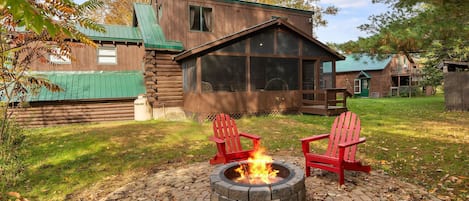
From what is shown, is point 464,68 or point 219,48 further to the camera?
point 464,68

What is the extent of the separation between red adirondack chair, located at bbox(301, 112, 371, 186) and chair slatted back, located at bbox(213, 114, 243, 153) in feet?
4.91

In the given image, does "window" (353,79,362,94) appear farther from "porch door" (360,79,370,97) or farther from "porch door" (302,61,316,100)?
"porch door" (302,61,316,100)

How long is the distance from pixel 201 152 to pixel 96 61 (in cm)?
1163

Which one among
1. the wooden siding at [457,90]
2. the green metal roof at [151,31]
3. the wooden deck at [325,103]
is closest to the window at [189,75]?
the green metal roof at [151,31]

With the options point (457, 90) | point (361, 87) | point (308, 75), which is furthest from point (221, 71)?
point (361, 87)

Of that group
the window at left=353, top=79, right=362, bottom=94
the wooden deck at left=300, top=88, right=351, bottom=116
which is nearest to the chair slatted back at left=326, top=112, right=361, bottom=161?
the wooden deck at left=300, top=88, right=351, bottom=116

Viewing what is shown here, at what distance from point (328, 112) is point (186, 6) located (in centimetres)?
969

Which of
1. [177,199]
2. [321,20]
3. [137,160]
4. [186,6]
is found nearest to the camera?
[177,199]

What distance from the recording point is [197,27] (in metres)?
14.8

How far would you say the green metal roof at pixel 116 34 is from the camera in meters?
14.5

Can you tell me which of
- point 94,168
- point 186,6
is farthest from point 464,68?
point 94,168

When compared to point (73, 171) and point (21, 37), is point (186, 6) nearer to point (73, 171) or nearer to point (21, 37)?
point (21, 37)

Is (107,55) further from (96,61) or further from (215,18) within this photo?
(215,18)

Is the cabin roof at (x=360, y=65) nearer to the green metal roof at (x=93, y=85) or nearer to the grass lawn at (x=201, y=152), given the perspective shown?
the grass lawn at (x=201, y=152)
